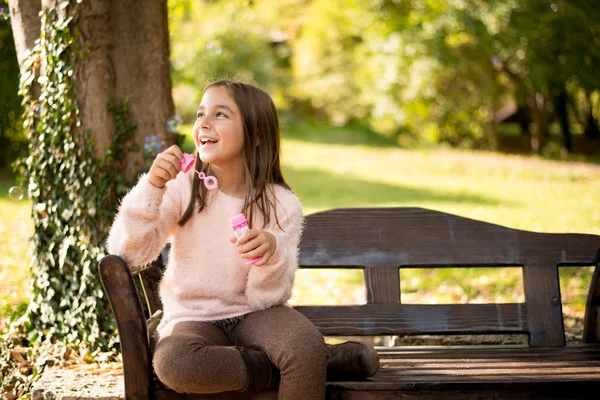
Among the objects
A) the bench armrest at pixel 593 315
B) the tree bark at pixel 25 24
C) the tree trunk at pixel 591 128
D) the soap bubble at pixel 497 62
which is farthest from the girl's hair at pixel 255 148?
the tree trunk at pixel 591 128

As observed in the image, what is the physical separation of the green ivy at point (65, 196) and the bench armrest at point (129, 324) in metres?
1.25

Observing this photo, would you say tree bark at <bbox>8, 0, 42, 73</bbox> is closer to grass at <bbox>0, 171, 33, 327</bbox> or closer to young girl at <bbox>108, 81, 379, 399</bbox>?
grass at <bbox>0, 171, 33, 327</bbox>

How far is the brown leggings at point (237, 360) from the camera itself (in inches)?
93.4

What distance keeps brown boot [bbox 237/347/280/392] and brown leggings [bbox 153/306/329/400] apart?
0.07 feet

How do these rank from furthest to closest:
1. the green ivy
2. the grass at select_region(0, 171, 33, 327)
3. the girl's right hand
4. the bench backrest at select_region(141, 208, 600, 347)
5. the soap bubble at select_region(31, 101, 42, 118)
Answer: the grass at select_region(0, 171, 33, 327)
the soap bubble at select_region(31, 101, 42, 118)
the green ivy
the bench backrest at select_region(141, 208, 600, 347)
the girl's right hand

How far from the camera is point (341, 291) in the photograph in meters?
6.58

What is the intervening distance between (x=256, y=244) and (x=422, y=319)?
1059mm

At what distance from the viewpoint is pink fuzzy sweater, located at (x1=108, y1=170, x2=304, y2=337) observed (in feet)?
8.58

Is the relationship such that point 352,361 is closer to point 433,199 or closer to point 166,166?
point 166,166

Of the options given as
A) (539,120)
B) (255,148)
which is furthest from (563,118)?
(255,148)

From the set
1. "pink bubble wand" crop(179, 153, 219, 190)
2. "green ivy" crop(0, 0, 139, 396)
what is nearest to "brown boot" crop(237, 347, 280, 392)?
"pink bubble wand" crop(179, 153, 219, 190)

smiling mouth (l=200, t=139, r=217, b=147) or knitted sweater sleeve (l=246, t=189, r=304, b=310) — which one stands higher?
smiling mouth (l=200, t=139, r=217, b=147)

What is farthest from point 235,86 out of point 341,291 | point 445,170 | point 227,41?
point 227,41

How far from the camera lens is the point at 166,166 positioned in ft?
8.34
